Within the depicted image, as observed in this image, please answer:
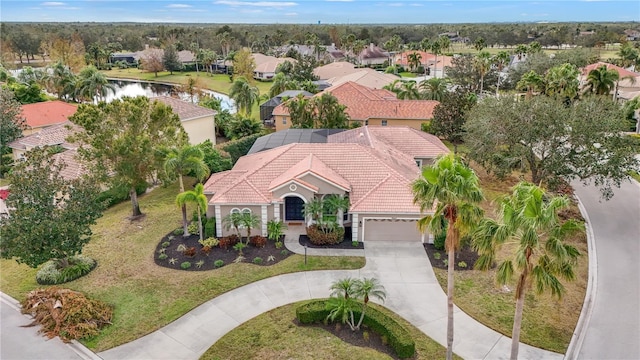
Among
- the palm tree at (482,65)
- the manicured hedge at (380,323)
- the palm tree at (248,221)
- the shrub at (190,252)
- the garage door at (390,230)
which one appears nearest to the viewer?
the manicured hedge at (380,323)

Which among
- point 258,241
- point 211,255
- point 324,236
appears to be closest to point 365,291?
point 324,236

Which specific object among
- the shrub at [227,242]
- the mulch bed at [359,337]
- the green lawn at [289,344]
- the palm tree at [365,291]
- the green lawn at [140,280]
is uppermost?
the palm tree at [365,291]

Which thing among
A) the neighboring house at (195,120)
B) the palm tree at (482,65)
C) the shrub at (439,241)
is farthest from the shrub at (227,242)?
the palm tree at (482,65)

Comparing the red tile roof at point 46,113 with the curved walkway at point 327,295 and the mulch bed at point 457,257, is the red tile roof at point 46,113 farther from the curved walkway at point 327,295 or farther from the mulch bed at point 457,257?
the mulch bed at point 457,257

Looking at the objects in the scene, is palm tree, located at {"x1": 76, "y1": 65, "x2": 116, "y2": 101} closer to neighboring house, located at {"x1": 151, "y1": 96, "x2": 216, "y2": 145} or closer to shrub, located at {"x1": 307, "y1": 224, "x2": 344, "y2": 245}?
neighboring house, located at {"x1": 151, "y1": 96, "x2": 216, "y2": 145}

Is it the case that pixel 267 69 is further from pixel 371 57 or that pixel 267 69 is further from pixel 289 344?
pixel 289 344

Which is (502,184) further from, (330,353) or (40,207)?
(40,207)

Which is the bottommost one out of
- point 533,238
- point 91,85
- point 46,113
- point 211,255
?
point 211,255
